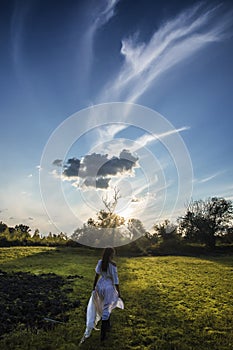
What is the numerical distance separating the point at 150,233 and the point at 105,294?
137ft

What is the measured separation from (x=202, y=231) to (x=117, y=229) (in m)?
16.5

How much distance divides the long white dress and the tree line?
2963 cm

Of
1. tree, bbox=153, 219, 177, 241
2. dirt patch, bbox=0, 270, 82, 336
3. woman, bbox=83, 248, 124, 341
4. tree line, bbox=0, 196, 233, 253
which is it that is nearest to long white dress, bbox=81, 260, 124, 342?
woman, bbox=83, 248, 124, 341

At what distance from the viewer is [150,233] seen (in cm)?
4819

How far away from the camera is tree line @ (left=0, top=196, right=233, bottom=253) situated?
38688mm

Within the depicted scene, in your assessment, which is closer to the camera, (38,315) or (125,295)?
(38,315)

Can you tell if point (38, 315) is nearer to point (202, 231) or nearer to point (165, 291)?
point (165, 291)

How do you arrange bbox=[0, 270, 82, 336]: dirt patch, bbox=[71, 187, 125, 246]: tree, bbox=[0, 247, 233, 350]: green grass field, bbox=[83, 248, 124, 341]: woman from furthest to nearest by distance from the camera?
1. bbox=[71, 187, 125, 246]: tree
2. bbox=[0, 270, 82, 336]: dirt patch
3. bbox=[83, 248, 124, 341]: woman
4. bbox=[0, 247, 233, 350]: green grass field

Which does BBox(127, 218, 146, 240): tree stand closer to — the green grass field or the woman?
the green grass field

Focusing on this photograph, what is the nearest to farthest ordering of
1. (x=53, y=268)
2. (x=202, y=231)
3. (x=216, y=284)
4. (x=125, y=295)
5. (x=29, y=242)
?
1. (x=125, y=295)
2. (x=216, y=284)
3. (x=53, y=268)
4. (x=29, y=242)
5. (x=202, y=231)

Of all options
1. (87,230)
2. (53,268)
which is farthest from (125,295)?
(87,230)

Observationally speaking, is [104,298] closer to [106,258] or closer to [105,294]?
[105,294]

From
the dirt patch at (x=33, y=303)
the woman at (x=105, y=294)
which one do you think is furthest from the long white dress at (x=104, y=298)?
the dirt patch at (x=33, y=303)

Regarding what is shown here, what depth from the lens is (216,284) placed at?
1498 cm
